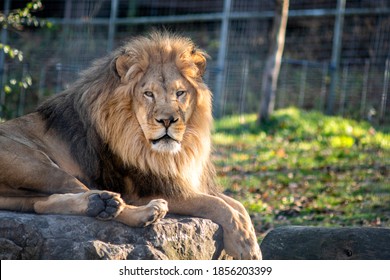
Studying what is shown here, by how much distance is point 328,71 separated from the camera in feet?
47.0

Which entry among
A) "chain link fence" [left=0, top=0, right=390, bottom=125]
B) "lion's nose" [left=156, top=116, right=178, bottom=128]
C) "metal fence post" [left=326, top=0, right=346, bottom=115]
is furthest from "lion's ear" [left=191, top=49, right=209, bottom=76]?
"metal fence post" [left=326, top=0, right=346, bottom=115]

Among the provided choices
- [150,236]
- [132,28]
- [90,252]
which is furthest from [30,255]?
[132,28]

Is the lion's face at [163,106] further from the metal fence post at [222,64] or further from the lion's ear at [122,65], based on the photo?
the metal fence post at [222,64]

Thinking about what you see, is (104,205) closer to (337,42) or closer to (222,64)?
(222,64)

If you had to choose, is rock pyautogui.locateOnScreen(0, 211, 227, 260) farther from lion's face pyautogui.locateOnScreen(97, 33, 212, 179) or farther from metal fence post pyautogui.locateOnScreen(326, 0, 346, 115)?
metal fence post pyautogui.locateOnScreen(326, 0, 346, 115)

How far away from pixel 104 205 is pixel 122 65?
3.34 ft

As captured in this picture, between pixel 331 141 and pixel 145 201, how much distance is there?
6.71m

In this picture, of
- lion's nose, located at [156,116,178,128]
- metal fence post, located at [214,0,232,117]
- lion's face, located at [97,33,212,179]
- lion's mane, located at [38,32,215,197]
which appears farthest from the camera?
metal fence post, located at [214,0,232,117]

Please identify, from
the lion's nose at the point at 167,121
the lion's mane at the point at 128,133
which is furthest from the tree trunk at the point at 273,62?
the lion's nose at the point at 167,121

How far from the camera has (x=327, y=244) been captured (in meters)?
5.15

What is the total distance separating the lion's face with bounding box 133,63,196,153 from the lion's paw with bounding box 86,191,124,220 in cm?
55

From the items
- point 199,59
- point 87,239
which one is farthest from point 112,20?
point 87,239

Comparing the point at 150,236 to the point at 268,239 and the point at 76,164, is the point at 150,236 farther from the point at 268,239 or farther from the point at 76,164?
the point at 268,239

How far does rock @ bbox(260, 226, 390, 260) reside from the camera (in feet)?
16.4
